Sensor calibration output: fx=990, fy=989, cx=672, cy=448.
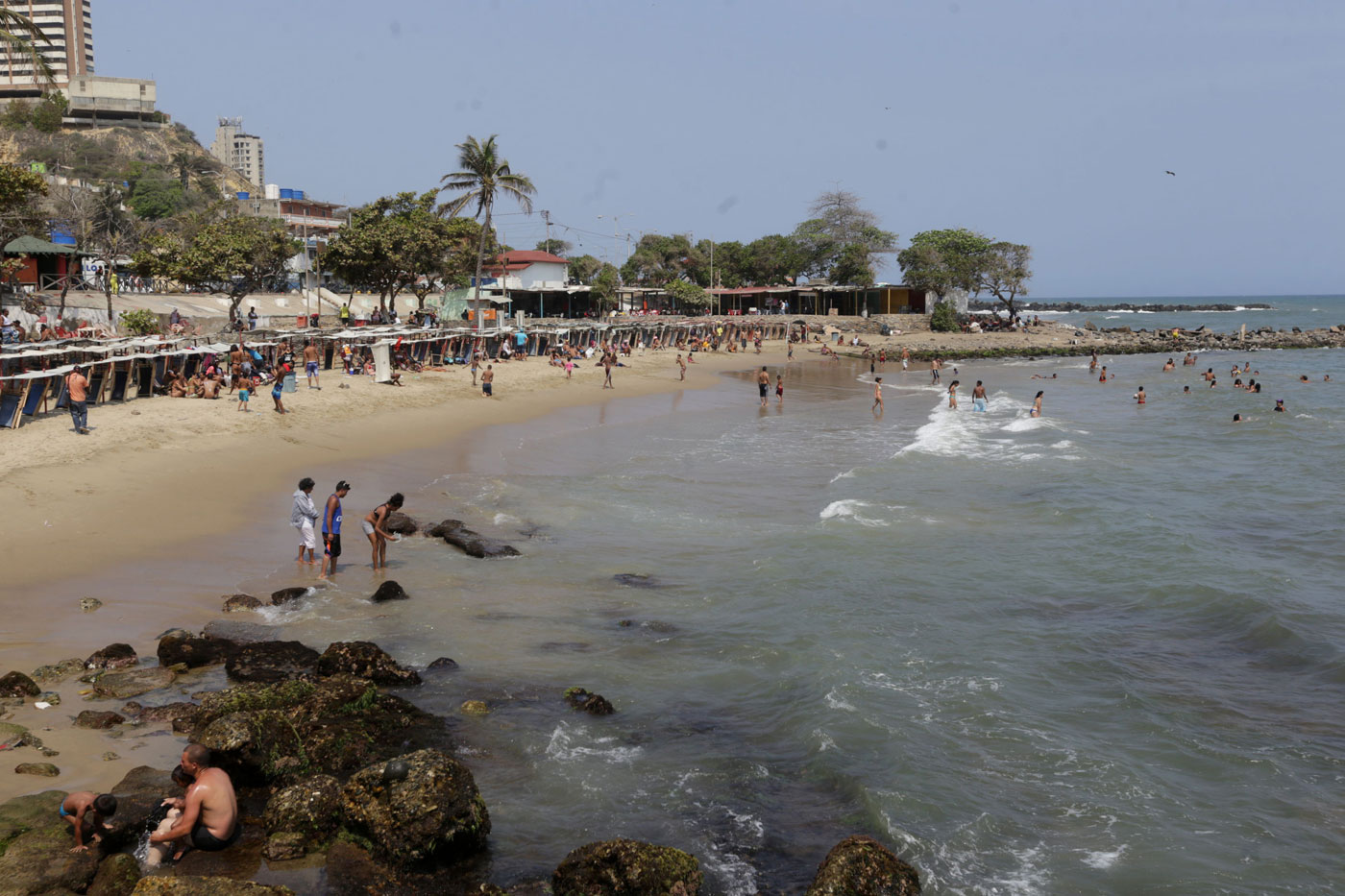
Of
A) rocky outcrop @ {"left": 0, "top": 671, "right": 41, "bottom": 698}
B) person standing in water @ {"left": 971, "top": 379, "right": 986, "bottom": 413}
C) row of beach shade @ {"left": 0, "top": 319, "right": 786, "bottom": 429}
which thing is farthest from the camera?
person standing in water @ {"left": 971, "top": 379, "right": 986, "bottom": 413}

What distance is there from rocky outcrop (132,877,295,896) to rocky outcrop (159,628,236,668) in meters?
4.23

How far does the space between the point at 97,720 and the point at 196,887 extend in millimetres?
3229

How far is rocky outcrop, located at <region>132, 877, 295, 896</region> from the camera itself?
5793 millimetres

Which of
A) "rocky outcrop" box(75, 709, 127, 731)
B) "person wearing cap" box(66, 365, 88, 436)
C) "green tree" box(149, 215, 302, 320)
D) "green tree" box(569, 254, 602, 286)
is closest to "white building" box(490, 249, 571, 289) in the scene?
"green tree" box(569, 254, 602, 286)

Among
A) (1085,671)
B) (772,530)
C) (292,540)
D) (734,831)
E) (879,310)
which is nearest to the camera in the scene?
(734,831)

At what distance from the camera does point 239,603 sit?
11.8 m

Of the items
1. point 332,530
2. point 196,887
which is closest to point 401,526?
point 332,530

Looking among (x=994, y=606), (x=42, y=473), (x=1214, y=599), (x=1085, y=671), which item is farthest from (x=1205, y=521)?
(x=42, y=473)

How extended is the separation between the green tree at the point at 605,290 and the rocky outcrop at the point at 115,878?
204 ft

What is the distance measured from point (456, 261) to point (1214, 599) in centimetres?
4272

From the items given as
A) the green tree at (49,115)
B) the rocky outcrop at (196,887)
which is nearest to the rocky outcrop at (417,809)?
the rocky outcrop at (196,887)

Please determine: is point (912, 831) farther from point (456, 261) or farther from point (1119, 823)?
point (456, 261)

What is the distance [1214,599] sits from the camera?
13828mm

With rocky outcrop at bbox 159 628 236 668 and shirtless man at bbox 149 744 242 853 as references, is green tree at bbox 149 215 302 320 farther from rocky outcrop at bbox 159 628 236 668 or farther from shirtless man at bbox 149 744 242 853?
shirtless man at bbox 149 744 242 853
